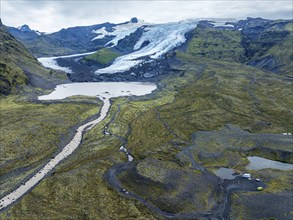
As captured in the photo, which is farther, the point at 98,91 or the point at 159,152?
the point at 98,91

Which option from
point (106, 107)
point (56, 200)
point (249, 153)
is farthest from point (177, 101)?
point (56, 200)

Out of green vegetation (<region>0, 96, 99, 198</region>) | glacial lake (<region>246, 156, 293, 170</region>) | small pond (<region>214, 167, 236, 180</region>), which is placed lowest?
glacial lake (<region>246, 156, 293, 170</region>)

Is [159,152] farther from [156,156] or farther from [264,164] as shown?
[264,164]

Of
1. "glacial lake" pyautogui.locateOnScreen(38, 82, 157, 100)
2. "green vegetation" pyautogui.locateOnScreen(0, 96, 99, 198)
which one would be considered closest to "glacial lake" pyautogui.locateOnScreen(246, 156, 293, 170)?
"green vegetation" pyautogui.locateOnScreen(0, 96, 99, 198)

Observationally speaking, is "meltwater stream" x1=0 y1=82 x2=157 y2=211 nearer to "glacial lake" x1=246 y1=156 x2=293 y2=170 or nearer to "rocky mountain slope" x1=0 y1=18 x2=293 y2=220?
"rocky mountain slope" x1=0 y1=18 x2=293 y2=220

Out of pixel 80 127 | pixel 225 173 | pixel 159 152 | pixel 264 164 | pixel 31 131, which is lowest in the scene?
pixel 264 164

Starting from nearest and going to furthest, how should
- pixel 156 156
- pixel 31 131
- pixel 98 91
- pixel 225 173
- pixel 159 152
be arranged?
pixel 225 173, pixel 156 156, pixel 159 152, pixel 31 131, pixel 98 91

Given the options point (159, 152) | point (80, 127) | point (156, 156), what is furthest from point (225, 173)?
point (80, 127)

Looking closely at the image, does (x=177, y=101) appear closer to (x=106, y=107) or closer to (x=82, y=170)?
(x=106, y=107)

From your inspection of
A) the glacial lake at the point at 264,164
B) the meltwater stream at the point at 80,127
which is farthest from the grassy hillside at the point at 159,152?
the meltwater stream at the point at 80,127
